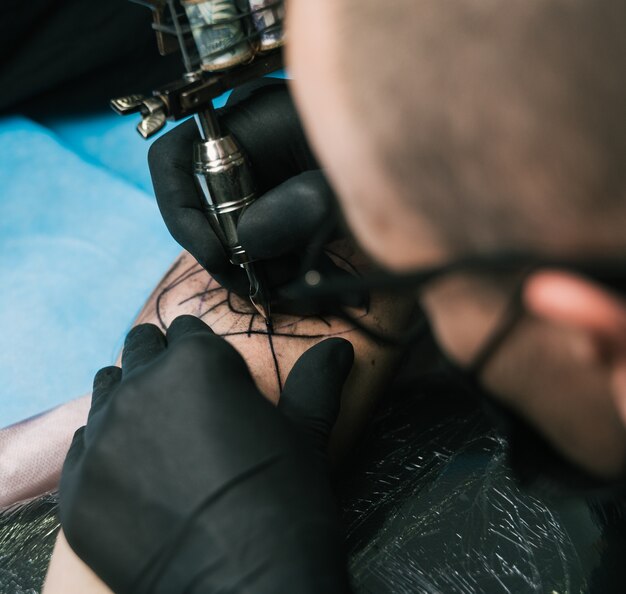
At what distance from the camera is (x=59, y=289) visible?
158 centimetres

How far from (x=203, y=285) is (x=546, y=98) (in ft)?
2.90

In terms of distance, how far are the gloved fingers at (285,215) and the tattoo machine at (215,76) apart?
42mm

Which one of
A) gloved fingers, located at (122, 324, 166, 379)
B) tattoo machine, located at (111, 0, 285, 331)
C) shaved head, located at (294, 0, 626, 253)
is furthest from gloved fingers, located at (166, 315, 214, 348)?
shaved head, located at (294, 0, 626, 253)

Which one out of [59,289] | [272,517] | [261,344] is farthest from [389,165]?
[59,289]

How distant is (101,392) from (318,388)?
0.36 metres

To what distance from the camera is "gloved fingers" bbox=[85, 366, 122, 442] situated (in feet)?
3.22

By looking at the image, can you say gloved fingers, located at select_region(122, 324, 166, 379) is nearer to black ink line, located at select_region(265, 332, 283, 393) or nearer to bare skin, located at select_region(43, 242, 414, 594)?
bare skin, located at select_region(43, 242, 414, 594)

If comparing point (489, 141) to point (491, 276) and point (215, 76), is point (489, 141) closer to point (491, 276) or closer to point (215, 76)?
point (491, 276)

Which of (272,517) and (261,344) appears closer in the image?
(272,517)

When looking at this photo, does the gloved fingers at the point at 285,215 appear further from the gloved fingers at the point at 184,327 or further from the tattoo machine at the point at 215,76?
the gloved fingers at the point at 184,327

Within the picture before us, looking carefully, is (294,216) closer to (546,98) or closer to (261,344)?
(261,344)

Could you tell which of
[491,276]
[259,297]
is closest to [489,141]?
[491,276]

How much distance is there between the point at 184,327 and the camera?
114 cm

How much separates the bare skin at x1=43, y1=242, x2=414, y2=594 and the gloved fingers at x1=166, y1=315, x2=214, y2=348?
0.22 feet
